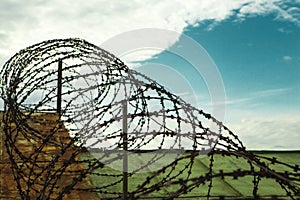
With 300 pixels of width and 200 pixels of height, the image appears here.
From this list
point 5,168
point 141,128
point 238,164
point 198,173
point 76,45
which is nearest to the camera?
point 141,128

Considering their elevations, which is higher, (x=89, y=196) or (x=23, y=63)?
(x=23, y=63)

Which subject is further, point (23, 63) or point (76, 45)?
point (23, 63)

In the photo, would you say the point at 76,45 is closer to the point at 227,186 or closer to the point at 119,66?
the point at 119,66

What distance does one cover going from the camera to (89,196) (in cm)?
656

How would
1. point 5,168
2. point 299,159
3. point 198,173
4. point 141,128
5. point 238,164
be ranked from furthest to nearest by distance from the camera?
point 299,159 < point 238,164 < point 198,173 < point 5,168 < point 141,128

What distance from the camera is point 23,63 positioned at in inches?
268

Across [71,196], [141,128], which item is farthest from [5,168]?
[141,128]

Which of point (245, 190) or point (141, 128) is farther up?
point (141, 128)

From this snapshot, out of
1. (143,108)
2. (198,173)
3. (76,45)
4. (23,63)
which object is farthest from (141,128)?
(198,173)

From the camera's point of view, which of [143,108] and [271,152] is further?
[271,152]

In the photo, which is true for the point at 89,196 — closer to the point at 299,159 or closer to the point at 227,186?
the point at 227,186

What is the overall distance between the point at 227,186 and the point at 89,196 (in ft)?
8.41

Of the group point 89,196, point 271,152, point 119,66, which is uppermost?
point 119,66

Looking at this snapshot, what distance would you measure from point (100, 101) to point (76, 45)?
1.72 metres
